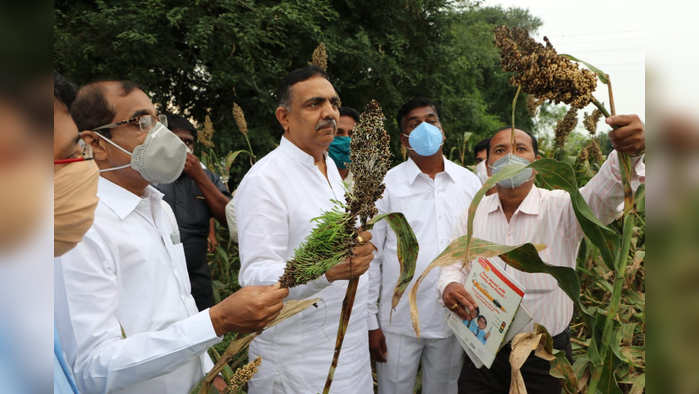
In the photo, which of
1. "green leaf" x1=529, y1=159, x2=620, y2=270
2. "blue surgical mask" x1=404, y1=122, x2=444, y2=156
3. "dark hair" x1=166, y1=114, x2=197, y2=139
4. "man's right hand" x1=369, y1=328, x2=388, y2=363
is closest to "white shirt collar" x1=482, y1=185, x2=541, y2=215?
"blue surgical mask" x1=404, y1=122, x2=444, y2=156

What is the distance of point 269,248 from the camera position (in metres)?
1.73

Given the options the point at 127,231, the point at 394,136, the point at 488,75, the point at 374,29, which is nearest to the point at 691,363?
the point at 127,231

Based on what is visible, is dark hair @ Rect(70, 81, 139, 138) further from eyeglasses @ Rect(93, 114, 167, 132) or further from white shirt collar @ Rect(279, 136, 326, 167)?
white shirt collar @ Rect(279, 136, 326, 167)

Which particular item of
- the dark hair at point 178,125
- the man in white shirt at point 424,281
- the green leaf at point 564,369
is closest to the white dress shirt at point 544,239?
the man in white shirt at point 424,281

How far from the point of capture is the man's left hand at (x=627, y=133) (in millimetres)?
998

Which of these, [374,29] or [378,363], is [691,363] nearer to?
[378,363]

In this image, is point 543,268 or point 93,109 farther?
point 93,109

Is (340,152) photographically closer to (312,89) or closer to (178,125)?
(312,89)

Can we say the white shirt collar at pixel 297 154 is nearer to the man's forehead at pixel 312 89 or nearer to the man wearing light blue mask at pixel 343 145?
the man's forehead at pixel 312 89

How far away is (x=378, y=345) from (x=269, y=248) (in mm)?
1141

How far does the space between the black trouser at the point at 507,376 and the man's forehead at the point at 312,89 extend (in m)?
1.40

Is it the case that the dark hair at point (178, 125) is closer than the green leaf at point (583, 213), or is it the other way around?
the green leaf at point (583, 213)

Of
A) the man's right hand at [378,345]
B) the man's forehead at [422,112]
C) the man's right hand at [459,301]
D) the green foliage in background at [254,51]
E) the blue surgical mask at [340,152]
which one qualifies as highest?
the green foliage in background at [254,51]

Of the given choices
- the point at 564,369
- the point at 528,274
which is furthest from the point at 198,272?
the point at 564,369
